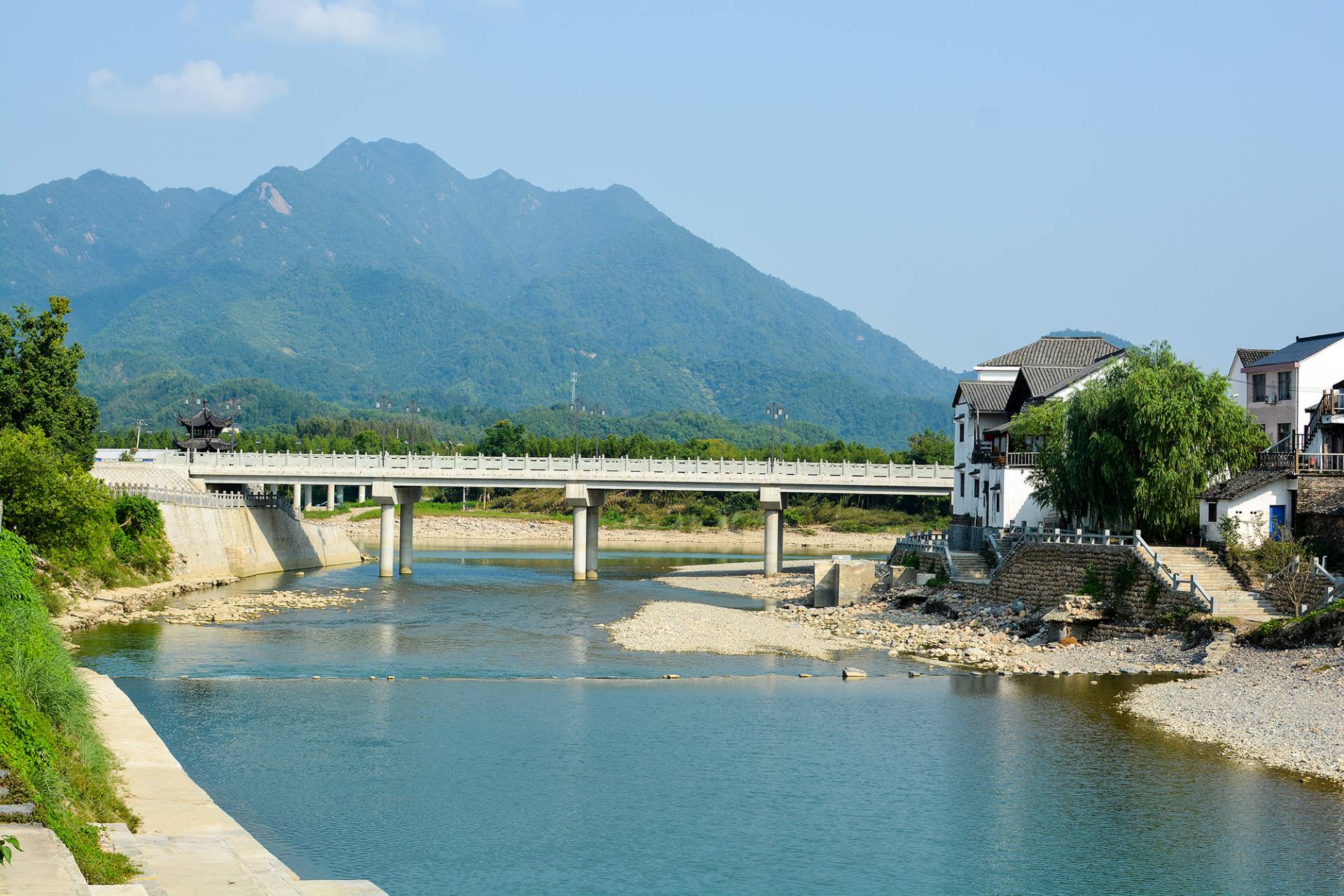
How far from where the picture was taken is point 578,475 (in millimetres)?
87562

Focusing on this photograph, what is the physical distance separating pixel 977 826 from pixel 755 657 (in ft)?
75.3

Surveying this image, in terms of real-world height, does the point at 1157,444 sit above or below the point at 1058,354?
below

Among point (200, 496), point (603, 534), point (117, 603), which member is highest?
point (200, 496)

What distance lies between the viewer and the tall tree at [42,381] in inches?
2763

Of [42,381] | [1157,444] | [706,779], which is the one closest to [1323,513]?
[1157,444]

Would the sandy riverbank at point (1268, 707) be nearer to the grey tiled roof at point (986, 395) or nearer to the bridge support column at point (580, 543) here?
the grey tiled roof at point (986, 395)

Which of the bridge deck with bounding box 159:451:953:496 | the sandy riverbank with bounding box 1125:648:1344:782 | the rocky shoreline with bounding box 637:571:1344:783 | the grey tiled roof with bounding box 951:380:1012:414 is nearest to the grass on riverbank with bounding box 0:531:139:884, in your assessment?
the rocky shoreline with bounding box 637:571:1344:783

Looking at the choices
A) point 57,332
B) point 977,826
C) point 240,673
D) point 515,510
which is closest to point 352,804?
point 977,826

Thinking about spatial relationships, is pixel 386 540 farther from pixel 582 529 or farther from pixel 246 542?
pixel 582 529

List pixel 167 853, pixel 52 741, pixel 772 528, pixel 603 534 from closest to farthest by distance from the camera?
pixel 167 853 → pixel 52 741 → pixel 772 528 → pixel 603 534

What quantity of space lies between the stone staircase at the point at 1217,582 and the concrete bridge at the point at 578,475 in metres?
36.1

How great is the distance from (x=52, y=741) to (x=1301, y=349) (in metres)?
57.2

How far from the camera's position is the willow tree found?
5297 centimetres

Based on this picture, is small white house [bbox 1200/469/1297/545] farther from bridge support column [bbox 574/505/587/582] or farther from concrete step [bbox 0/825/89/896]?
concrete step [bbox 0/825/89/896]
